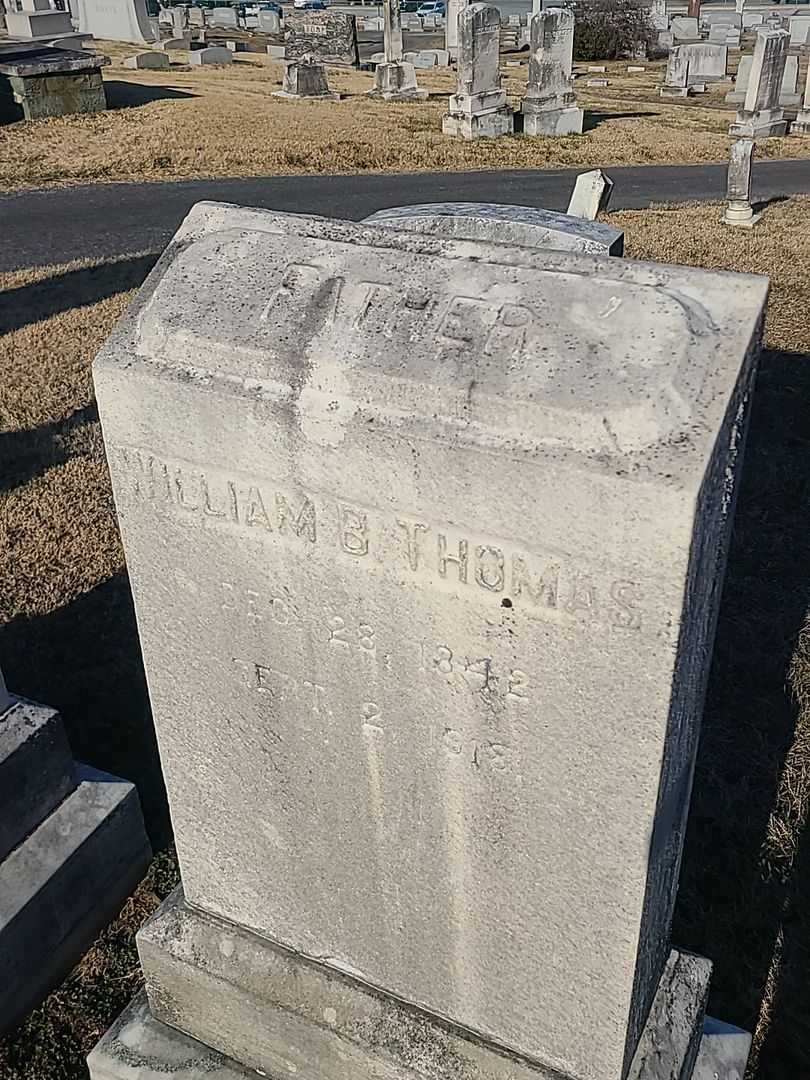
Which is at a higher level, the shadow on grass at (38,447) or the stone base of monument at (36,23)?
the stone base of monument at (36,23)

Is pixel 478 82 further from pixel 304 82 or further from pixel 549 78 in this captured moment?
pixel 304 82

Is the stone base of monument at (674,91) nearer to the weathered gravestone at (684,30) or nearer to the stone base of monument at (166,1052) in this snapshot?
the weathered gravestone at (684,30)

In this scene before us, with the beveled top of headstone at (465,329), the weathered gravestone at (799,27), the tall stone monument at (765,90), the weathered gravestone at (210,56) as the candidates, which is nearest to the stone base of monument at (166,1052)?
the beveled top of headstone at (465,329)

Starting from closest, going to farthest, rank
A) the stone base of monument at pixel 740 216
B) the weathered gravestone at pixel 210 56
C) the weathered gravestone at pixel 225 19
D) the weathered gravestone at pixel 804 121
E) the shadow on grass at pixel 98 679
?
the shadow on grass at pixel 98 679 → the stone base of monument at pixel 740 216 → the weathered gravestone at pixel 804 121 → the weathered gravestone at pixel 210 56 → the weathered gravestone at pixel 225 19

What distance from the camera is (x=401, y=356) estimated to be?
5.02 feet

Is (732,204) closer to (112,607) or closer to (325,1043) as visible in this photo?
(112,607)

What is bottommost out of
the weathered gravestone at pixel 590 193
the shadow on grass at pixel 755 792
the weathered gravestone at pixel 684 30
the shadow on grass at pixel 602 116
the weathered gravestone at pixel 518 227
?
the shadow on grass at pixel 755 792

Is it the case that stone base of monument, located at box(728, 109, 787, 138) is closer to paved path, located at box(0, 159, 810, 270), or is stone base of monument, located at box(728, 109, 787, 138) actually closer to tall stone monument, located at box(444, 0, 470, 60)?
paved path, located at box(0, 159, 810, 270)

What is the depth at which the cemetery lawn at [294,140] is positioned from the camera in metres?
13.9

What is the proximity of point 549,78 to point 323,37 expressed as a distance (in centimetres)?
1122

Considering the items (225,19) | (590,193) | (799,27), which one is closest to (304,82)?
(590,193)

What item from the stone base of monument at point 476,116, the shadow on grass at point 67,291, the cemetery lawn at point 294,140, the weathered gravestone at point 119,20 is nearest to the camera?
the shadow on grass at point 67,291

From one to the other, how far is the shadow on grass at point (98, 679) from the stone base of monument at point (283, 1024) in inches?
42.8

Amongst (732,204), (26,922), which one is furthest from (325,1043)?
(732,204)
